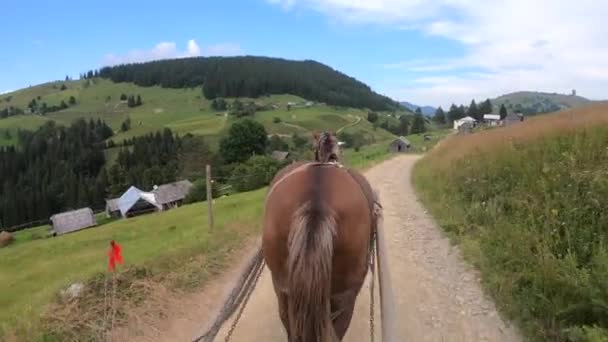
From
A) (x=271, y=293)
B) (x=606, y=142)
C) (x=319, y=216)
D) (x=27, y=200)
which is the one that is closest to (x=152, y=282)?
(x=271, y=293)

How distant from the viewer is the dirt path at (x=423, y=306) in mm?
5938

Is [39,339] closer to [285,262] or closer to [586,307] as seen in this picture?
[285,262]

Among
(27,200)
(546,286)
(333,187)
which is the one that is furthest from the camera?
(27,200)

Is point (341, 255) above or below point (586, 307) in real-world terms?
above

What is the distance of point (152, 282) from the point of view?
7219mm

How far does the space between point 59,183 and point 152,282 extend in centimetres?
10065

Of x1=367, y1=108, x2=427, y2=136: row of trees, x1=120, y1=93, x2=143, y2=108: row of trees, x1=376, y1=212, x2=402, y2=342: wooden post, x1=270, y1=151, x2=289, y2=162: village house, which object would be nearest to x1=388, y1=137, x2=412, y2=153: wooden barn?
x1=270, y1=151, x2=289, y2=162: village house

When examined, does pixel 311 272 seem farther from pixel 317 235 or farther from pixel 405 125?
A: pixel 405 125

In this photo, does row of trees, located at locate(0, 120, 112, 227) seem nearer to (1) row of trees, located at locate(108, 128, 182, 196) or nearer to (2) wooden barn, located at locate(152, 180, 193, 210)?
(1) row of trees, located at locate(108, 128, 182, 196)

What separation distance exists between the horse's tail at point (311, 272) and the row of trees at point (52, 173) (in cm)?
9441

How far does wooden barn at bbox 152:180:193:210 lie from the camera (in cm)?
6732

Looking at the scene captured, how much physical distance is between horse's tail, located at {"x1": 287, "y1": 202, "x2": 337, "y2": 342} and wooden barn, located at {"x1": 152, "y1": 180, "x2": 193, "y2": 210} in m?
65.3

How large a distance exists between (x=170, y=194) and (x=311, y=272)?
226 ft

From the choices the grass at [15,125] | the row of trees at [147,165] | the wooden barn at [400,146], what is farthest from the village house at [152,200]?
the grass at [15,125]
